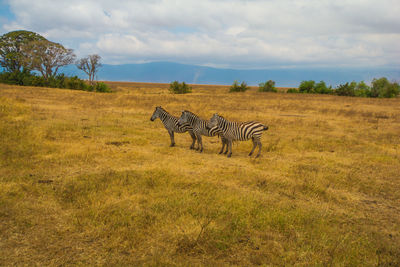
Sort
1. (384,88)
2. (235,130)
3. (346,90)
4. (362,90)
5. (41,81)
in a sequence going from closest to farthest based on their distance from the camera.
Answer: (235,130) → (41,81) → (346,90) → (384,88) → (362,90)

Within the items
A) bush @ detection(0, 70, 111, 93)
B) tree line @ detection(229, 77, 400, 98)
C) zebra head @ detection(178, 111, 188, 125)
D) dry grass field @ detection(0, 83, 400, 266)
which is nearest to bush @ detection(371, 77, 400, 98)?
tree line @ detection(229, 77, 400, 98)

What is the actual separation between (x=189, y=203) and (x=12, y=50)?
61.5 meters

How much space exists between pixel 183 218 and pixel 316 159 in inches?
275

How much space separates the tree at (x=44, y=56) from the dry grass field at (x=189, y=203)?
46079mm

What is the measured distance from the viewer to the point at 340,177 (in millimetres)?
8492

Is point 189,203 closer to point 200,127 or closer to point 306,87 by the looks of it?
point 200,127

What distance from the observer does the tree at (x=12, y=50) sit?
168ft

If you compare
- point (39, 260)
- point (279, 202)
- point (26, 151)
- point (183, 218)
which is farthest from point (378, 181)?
point (26, 151)

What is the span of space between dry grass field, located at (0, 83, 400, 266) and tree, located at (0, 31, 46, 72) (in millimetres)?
48843

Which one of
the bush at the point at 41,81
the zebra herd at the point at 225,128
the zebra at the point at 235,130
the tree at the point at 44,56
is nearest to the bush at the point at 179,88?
the bush at the point at 41,81

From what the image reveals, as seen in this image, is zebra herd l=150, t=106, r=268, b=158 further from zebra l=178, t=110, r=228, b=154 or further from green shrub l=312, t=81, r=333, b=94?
green shrub l=312, t=81, r=333, b=94

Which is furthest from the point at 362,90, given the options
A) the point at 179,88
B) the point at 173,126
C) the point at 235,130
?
the point at 173,126

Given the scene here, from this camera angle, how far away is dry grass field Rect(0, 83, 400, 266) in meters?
4.59

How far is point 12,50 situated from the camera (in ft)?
172
